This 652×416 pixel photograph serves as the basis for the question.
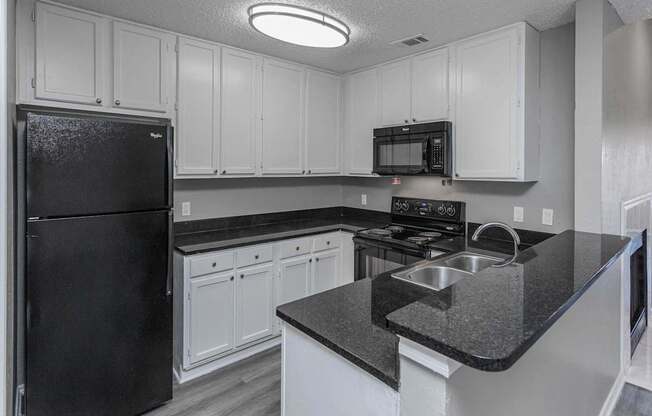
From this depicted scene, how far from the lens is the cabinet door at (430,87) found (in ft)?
9.71

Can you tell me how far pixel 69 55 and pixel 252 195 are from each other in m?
1.74

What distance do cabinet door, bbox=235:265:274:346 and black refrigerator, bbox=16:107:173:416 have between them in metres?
0.62

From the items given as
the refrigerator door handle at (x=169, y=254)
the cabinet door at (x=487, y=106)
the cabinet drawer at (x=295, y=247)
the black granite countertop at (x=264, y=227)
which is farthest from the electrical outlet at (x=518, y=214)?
the refrigerator door handle at (x=169, y=254)

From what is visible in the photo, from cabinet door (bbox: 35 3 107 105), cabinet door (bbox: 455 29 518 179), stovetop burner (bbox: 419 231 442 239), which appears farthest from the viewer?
stovetop burner (bbox: 419 231 442 239)

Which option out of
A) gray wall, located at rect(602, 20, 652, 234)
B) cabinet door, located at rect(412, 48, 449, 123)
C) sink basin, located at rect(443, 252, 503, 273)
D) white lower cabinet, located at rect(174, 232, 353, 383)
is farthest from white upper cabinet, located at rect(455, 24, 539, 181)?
white lower cabinet, located at rect(174, 232, 353, 383)

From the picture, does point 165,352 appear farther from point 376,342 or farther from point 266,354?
point 376,342

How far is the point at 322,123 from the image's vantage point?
368 cm

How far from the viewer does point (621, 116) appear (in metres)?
2.52

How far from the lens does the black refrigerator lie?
1.82 m

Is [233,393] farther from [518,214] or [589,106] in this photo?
[589,106]

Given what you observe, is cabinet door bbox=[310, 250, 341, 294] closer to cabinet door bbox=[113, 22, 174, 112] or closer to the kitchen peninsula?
the kitchen peninsula

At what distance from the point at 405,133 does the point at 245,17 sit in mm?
1518

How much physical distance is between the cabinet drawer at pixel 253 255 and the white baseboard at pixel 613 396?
2.32m

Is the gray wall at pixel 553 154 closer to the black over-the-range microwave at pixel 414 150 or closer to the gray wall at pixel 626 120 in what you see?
the gray wall at pixel 626 120
